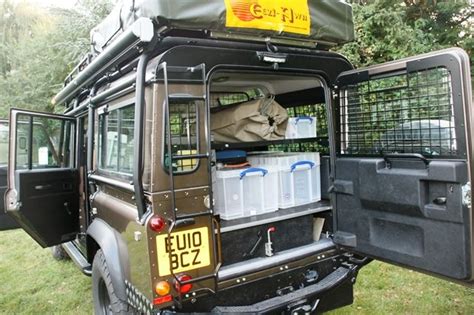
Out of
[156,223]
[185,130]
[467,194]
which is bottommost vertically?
[156,223]

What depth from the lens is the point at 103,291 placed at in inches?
131

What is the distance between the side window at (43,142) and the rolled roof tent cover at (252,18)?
4.63 feet

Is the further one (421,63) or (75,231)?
(75,231)

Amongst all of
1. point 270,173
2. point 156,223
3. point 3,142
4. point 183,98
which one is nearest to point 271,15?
point 183,98

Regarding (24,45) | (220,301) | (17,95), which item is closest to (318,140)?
(220,301)

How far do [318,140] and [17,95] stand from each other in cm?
1388

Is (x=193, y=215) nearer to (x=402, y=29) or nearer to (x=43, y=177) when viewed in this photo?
(x=43, y=177)

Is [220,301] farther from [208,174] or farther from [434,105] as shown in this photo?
[434,105]

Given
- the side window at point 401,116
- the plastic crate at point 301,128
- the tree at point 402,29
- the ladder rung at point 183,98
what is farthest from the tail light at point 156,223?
the tree at point 402,29

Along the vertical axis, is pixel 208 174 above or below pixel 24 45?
below

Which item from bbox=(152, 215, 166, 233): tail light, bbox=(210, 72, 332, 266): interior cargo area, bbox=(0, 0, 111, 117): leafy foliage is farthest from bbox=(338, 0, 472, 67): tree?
bbox=(0, 0, 111, 117): leafy foliage

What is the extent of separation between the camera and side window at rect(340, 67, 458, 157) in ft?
7.70

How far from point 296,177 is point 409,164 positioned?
3.30 ft

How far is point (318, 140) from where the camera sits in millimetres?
3746
